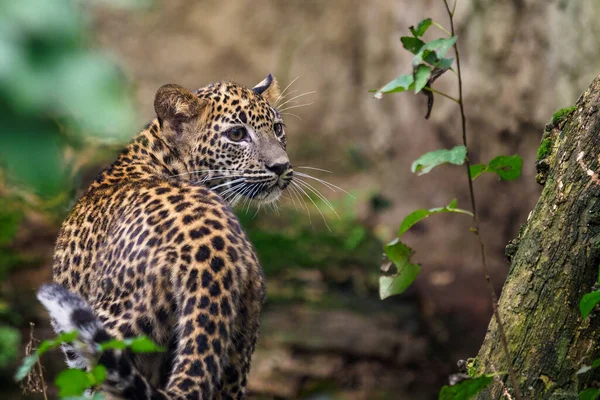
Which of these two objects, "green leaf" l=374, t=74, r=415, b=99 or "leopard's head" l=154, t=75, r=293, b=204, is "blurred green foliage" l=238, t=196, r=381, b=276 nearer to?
"leopard's head" l=154, t=75, r=293, b=204

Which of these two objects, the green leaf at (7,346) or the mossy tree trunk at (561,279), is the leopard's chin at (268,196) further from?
the green leaf at (7,346)

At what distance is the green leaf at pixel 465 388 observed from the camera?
421cm

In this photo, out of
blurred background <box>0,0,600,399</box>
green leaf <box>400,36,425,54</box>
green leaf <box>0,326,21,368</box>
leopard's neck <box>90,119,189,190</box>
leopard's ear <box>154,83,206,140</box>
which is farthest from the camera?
blurred background <box>0,0,600,399</box>

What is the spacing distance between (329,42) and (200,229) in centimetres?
1324

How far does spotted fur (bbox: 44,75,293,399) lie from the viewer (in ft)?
15.1

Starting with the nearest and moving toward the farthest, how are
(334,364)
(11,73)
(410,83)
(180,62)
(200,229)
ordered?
(11,73), (410,83), (200,229), (334,364), (180,62)

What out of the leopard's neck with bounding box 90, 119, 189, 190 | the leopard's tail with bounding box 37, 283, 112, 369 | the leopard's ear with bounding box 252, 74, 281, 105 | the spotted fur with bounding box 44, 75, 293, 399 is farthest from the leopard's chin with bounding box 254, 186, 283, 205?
the leopard's tail with bounding box 37, 283, 112, 369

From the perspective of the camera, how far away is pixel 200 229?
16.5ft

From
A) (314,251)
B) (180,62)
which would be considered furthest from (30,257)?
(180,62)

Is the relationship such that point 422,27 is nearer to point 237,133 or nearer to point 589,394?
point 589,394

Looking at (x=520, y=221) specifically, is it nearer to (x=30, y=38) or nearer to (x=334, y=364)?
(x=334, y=364)

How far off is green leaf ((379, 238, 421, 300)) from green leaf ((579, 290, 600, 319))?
40.1 inches

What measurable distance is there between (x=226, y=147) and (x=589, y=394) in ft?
12.2

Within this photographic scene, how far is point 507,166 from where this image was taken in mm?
4797
